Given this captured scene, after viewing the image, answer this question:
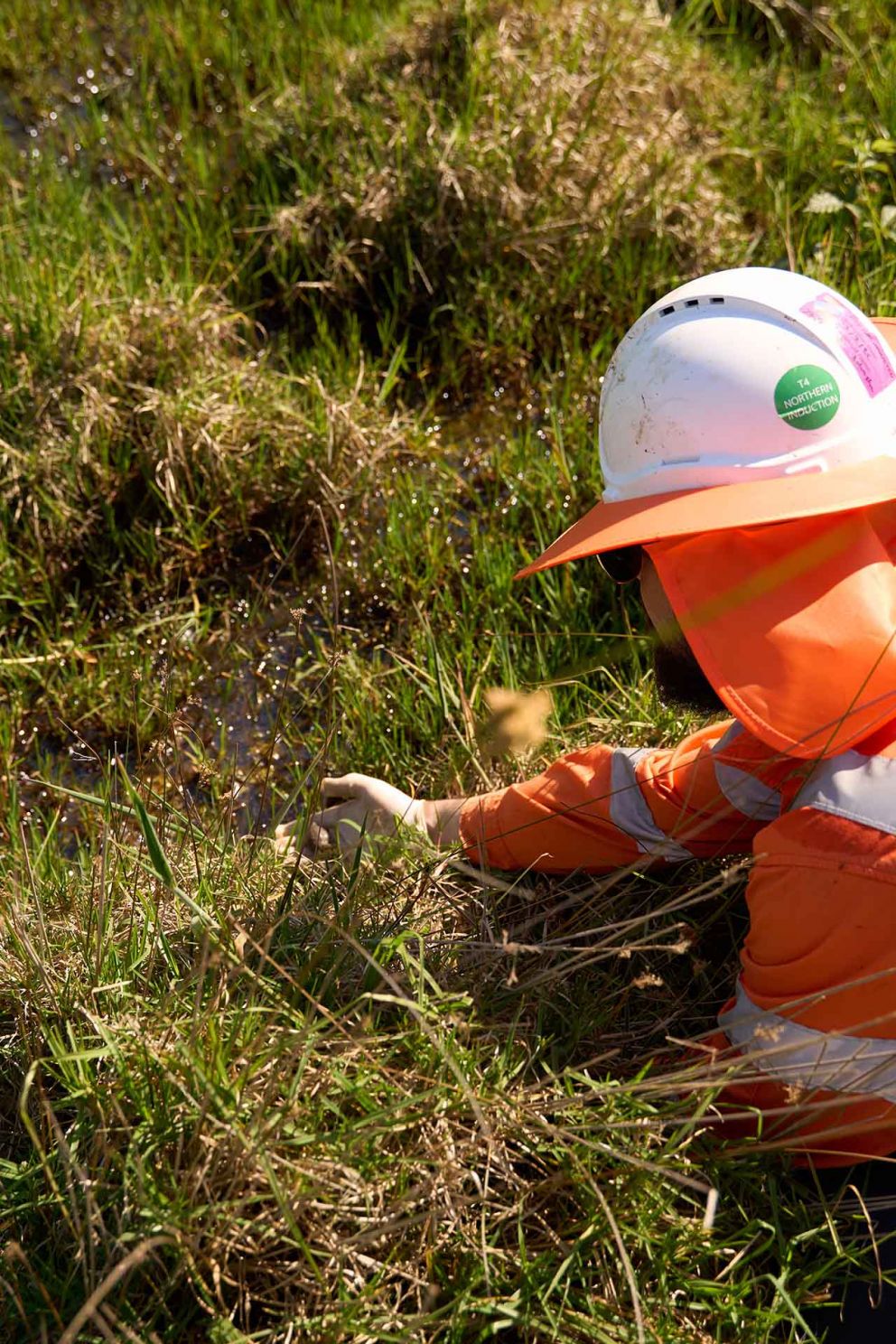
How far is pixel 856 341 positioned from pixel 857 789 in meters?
0.62

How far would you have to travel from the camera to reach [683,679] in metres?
2.01

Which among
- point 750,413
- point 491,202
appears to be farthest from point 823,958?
point 491,202

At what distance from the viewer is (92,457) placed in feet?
9.81

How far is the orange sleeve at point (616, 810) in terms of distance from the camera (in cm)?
206

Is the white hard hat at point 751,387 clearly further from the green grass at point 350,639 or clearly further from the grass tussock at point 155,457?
the grass tussock at point 155,457

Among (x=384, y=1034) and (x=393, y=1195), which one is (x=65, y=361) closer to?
(x=384, y=1034)

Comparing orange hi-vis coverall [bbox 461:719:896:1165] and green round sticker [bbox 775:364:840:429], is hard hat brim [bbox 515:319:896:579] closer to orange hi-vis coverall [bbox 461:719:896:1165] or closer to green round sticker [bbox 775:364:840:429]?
green round sticker [bbox 775:364:840:429]

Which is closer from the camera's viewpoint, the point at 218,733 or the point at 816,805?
the point at 816,805

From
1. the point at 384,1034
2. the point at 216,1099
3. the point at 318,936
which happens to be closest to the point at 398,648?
the point at 318,936

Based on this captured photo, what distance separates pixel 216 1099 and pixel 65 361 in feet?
6.59

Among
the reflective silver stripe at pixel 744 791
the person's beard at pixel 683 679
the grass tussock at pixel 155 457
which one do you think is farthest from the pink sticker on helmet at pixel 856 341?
the grass tussock at pixel 155 457

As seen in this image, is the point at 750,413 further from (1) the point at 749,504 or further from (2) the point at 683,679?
(2) the point at 683,679

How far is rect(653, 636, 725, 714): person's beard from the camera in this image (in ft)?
6.47

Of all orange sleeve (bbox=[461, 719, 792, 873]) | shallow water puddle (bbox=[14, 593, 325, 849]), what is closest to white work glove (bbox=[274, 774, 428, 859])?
orange sleeve (bbox=[461, 719, 792, 873])
